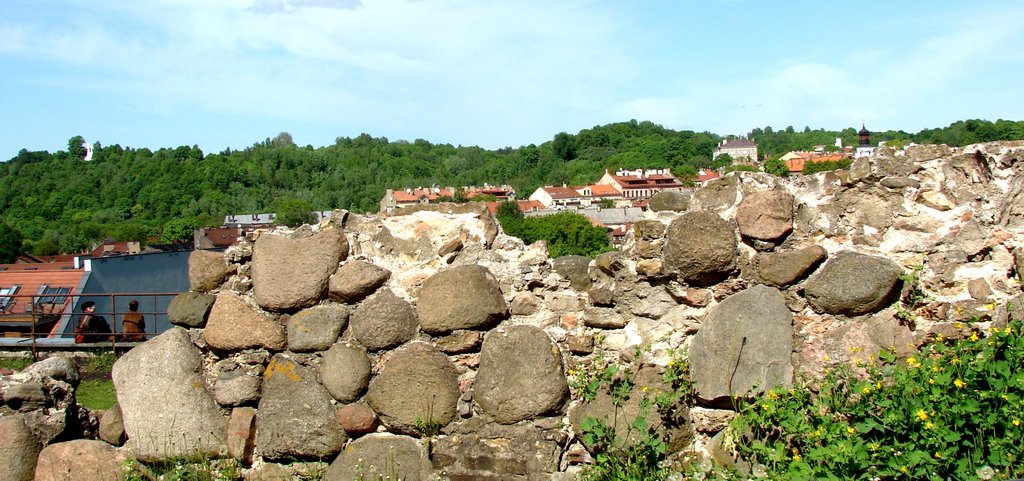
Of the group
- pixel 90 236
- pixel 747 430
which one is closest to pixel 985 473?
pixel 747 430

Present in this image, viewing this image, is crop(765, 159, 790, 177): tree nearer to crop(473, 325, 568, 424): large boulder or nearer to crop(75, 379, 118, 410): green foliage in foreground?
crop(473, 325, 568, 424): large boulder

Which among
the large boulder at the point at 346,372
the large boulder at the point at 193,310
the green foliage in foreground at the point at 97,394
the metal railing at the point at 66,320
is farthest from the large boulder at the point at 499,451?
the metal railing at the point at 66,320

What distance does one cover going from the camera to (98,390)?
8648 millimetres

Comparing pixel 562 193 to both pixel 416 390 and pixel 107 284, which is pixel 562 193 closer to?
pixel 107 284

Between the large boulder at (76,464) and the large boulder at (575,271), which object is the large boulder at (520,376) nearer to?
the large boulder at (575,271)

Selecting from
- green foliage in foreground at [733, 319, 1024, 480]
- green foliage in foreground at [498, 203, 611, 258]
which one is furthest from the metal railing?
green foliage in foreground at [498, 203, 611, 258]

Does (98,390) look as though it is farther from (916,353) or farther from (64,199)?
(64,199)

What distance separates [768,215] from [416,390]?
1889 millimetres

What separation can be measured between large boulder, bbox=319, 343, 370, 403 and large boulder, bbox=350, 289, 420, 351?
83 mm

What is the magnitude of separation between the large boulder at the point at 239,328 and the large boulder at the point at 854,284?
268cm

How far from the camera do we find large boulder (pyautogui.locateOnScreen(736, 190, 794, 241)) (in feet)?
11.7

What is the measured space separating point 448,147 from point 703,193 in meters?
156

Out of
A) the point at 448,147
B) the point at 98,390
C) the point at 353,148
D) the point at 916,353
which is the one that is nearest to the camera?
the point at 916,353

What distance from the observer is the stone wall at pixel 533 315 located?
11.1 ft
